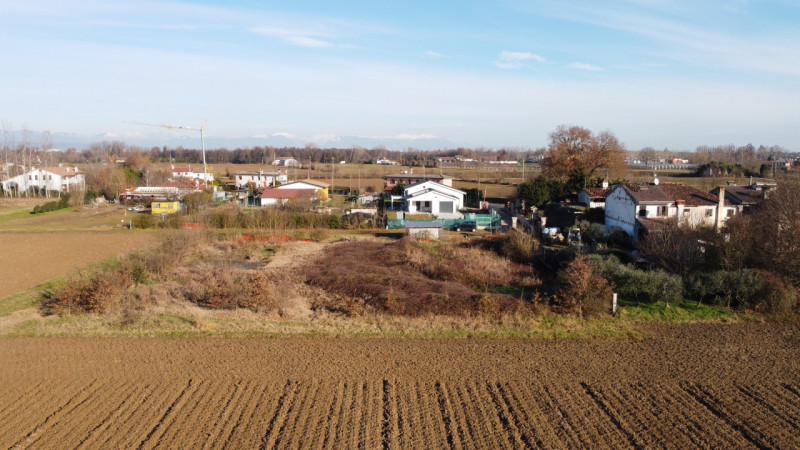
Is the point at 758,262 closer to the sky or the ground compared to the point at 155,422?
closer to the sky

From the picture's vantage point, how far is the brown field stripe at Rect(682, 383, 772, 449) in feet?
23.1

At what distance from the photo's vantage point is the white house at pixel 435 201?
29.5 m

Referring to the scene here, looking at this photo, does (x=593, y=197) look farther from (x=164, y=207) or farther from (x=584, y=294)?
(x=164, y=207)

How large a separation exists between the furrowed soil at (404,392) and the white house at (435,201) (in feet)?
62.0

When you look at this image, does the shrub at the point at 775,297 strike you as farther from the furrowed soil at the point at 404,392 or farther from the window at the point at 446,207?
the window at the point at 446,207

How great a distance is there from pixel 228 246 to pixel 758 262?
18494mm

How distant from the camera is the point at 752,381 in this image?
896cm

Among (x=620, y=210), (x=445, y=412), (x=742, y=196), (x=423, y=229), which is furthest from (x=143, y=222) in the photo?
(x=742, y=196)

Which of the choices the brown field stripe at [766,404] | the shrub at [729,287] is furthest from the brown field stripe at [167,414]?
the shrub at [729,287]

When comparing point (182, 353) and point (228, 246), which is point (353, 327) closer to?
point (182, 353)

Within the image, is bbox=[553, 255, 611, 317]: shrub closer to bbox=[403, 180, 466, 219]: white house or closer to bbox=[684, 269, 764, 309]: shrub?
bbox=[684, 269, 764, 309]: shrub

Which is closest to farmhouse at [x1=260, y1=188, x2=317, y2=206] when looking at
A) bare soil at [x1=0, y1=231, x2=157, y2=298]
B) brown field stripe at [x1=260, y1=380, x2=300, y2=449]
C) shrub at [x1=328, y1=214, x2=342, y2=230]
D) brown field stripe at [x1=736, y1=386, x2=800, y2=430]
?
shrub at [x1=328, y1=214, x2=342, y2=230]

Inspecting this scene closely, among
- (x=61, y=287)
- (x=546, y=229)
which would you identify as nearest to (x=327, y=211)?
(x=546, y=229)

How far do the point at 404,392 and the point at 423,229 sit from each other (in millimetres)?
15095
